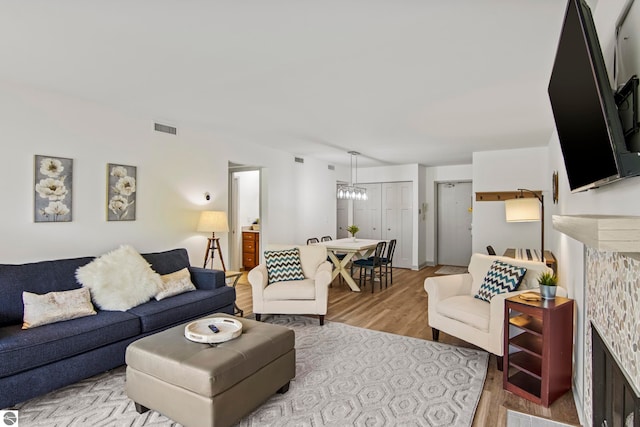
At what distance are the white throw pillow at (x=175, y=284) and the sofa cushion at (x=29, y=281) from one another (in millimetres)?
716

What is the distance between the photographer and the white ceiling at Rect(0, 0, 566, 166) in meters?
1.98

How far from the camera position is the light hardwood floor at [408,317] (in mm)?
2406

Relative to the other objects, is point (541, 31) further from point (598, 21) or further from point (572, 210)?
point (572, 210)

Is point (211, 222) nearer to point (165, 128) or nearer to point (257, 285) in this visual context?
point (257, 285)

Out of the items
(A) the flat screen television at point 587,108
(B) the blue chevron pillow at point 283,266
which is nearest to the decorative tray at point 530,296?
(A) the flat screen television at point 587,108

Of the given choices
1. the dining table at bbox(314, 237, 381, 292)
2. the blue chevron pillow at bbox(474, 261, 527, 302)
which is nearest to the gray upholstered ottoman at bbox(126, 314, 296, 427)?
the blue chevron pillow at bbox(474, 261, 527, 302)

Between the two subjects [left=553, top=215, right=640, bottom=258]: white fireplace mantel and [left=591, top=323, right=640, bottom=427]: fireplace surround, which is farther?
[left=591, top=323, right=640, bottom=427]: fireplace surround

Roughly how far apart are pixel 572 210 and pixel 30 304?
4264 millimetres

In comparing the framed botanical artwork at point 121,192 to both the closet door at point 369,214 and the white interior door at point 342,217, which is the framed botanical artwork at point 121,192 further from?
the closet door at point 369,214

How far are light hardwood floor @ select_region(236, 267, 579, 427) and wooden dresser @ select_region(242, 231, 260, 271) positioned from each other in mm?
776

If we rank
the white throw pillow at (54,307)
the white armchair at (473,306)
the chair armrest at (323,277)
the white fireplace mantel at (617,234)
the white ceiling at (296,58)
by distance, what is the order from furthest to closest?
the chair armrest at (323,277) < the white armchair at (473,306) < the white throw pillow at (54,307) < the white ceiling at (296,58) < the white fireplace mantel at (617,234)

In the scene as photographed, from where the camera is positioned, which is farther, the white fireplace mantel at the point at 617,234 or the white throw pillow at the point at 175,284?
the white throw pillow at the point at 175,284

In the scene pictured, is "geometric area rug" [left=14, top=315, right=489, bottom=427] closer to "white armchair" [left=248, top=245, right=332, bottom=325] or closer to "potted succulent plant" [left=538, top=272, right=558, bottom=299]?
"white armchair" [left=248, top=245, right=332, bottom=325]

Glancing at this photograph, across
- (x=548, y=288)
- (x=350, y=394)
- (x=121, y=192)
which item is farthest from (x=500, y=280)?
(x=121, y=192)
